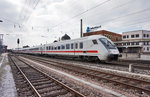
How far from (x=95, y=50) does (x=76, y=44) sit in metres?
4.19

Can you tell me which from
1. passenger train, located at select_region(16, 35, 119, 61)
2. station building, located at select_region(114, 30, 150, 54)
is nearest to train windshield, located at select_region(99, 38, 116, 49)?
passenger train, located at select_region(16, 35, 119, 61)

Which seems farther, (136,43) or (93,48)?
(136,43)

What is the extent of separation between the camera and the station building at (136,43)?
1639 inches

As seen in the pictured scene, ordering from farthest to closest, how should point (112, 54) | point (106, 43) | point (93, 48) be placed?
point (93, 48) → point (106, 43) → point (112, 54)

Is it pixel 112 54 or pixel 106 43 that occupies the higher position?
pixel 106 43

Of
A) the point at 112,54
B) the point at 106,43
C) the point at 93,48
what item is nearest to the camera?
the point at 112,54

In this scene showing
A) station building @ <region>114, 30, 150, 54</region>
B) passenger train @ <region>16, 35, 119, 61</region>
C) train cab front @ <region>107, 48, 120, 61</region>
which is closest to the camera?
train cab front @ <region>107, 48, 120, 61</region>

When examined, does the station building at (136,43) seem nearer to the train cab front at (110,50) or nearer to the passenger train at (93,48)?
the passenger train at (93,48)

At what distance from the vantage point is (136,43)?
43.3m

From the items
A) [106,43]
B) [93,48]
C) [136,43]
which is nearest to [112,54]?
[106,43]

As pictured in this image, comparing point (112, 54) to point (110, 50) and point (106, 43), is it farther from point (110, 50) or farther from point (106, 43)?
point (106, 43)

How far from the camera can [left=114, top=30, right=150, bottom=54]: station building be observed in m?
41.6

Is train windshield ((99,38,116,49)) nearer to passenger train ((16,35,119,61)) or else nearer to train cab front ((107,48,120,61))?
passenger train ((16,35,119,61))

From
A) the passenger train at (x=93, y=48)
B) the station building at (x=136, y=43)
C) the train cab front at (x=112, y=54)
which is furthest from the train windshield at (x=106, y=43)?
the station building at (x=136, y=43)
